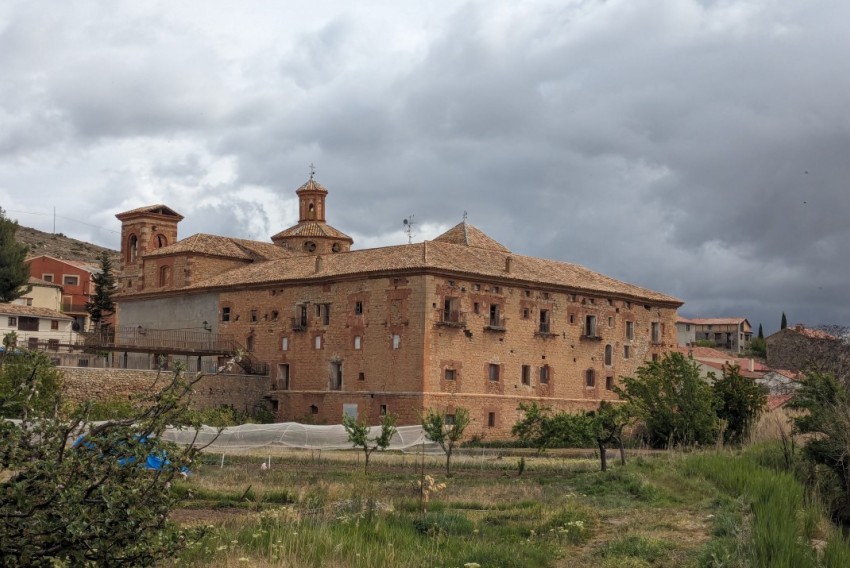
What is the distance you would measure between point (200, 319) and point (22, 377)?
44596 millimetres

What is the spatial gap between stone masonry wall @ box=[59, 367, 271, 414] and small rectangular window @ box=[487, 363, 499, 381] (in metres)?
10.4

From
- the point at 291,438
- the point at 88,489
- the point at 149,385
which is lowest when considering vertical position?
the point at 291,438

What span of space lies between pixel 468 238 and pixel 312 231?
39.0 ft

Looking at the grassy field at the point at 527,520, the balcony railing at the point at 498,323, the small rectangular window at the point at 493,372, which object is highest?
the balcony railing at the point at 498,323

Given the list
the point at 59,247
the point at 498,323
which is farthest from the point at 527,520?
the point at 59,247

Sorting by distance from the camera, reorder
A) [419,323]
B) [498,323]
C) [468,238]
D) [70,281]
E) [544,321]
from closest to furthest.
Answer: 1. [419,323]
2. [498,323]
3. [544,321]
4. [468,238]
5. [70,281]

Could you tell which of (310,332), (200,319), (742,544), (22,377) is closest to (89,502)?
(22,377)

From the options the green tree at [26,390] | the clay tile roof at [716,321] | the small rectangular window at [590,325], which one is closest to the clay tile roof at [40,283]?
the small rectangular window at [590,325]

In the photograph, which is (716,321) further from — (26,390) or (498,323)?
(26,390)

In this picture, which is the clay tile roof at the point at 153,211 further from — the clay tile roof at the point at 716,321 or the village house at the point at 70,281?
the clay tile roof at the point at 716,321

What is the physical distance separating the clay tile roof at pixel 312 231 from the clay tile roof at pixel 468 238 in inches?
323

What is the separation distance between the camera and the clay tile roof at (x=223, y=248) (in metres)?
55.2

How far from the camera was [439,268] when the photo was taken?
44.6 metres

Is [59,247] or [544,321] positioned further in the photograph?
[59,247]
